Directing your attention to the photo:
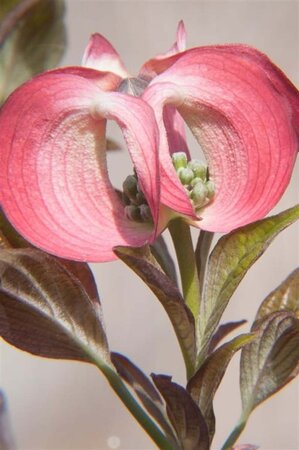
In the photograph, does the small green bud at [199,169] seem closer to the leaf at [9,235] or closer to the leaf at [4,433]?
the leaf at [9,235]

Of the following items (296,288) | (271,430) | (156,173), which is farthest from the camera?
(271,430)

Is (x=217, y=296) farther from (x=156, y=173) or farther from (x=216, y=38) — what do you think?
(x=216, y=38)

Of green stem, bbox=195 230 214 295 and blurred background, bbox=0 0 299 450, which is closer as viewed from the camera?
green stem, bbox=195 230 214 295

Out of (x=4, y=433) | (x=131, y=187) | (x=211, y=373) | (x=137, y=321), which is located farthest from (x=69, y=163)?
(x=137, y=321)

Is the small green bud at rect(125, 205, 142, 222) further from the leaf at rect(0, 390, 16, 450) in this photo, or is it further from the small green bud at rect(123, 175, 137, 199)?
the leaf at rect(0, 390, 16, 450)

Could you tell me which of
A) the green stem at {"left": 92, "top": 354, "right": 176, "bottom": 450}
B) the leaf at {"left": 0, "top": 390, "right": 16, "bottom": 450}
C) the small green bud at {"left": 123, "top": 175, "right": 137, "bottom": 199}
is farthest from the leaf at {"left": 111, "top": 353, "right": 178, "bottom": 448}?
the leaf at {"left": 0, "top": 390, "right": 16, "bottom": 450}

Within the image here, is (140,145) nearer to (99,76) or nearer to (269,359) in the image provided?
(99,76)

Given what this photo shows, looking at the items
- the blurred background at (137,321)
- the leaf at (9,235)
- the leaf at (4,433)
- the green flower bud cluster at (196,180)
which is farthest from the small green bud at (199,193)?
the blurred background at (137,321)

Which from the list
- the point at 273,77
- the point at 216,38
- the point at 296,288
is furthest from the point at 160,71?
the point at 216,38
